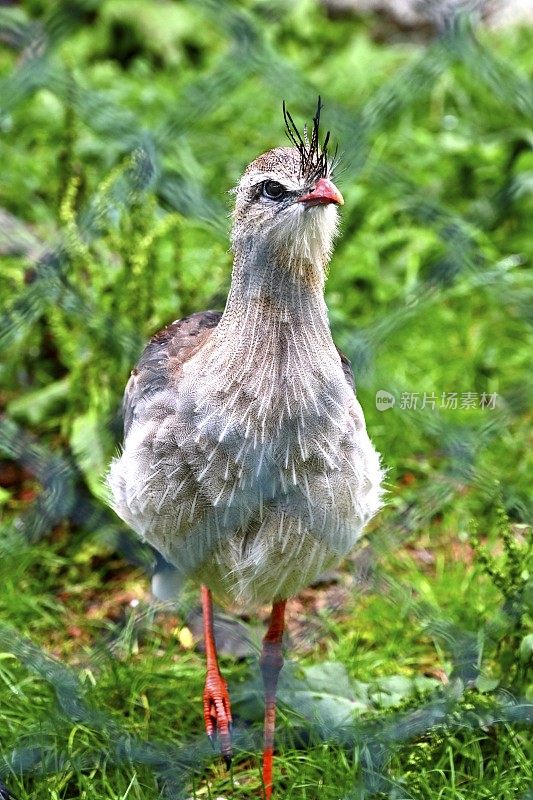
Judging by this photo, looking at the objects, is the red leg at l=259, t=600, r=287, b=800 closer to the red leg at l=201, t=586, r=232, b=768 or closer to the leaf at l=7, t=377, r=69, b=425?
the red leg at l=201, t=586, r=232, b=768

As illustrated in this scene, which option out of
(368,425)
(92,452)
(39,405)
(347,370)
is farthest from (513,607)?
(39,405)

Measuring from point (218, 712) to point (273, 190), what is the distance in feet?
2.89

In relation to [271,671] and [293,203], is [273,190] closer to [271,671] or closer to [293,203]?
[293,203]

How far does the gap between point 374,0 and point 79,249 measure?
2497mm

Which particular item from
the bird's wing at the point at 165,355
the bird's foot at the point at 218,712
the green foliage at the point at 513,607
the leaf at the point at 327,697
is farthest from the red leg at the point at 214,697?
the green foliage at the point at 513,607

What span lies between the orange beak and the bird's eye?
0.04 meters

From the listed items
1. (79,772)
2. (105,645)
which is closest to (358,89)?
(105,645)

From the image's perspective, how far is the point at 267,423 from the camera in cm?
162

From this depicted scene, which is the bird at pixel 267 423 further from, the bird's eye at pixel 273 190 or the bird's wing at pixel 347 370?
the bird's wing at pixel 347 370

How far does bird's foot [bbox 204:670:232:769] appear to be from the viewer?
74.5 inches

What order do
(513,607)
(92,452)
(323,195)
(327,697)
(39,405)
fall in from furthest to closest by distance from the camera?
1. (39,405)
2. (92,452)
3. (327,697)
4. (513,607)
5. (323,195)

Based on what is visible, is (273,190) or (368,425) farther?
(368,425)

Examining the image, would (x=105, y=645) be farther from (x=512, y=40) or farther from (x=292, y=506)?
(x=512, y=40)

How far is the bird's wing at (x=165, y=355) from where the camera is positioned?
1834 millimetres
